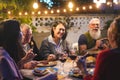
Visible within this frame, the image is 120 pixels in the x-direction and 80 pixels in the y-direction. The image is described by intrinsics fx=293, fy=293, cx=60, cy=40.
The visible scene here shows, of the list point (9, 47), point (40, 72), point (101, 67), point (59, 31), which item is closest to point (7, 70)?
point (9, 47)

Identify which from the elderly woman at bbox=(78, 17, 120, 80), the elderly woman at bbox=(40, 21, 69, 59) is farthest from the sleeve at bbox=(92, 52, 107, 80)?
the elderly woman at bbox=(40, 21, 69, 59)

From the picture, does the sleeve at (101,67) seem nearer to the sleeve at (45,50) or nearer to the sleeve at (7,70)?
the sleeve at (7,70)

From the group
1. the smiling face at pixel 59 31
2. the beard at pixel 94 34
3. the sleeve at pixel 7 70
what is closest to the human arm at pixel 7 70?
the sleeve at pixel 7 70

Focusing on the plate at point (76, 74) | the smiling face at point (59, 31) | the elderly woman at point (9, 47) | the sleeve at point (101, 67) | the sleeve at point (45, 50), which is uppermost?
the elderly woman at point (9, 47)

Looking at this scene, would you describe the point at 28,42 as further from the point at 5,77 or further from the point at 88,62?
the point at 5,77

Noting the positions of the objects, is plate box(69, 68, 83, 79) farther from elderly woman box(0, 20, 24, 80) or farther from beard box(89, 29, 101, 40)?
beard box(89, 29, 101, 40)

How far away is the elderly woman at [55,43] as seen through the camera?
16.4 feet

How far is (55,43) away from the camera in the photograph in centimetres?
509

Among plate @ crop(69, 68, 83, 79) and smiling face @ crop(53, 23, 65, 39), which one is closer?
plate @ crop(69, 68, 83, 79)

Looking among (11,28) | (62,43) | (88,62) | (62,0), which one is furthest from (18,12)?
(11,28)

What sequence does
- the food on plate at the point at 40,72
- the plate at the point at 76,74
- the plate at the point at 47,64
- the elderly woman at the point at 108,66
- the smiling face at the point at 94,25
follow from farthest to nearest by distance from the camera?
the smiling face at the point at 94,25 → the plate at the point at 47,64 → the food on plate at the point at 40,72 → the plate at the point at 76,74 → the elderly woman at the point at 108,66

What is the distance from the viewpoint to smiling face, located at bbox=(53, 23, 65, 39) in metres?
5.14

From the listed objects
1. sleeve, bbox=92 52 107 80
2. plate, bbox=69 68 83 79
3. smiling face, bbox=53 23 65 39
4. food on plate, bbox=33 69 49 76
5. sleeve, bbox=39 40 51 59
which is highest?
sleeve, bbox=92 52 107 80

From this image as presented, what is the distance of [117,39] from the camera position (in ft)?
8.11
